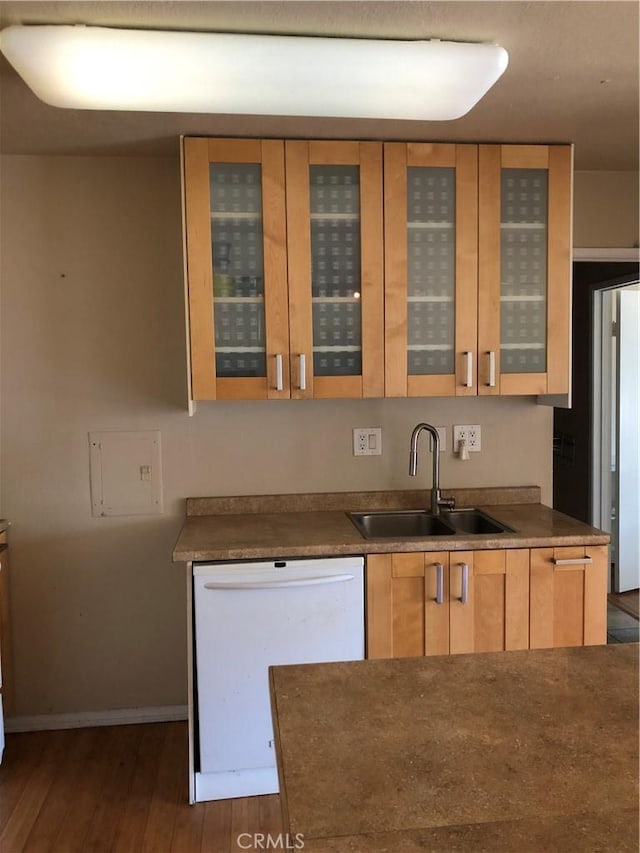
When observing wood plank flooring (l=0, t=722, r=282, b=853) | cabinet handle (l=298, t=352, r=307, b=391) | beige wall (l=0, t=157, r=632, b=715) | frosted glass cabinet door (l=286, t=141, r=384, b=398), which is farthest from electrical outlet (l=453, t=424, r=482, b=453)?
wood plank flooring (l=0, t=722, r=282, b=853)

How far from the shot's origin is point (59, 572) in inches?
103

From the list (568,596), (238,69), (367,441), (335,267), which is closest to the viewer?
(238,69)

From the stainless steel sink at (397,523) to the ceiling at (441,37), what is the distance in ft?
4.94

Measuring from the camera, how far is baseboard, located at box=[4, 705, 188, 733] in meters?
2.61

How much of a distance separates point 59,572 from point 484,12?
2.50 meters

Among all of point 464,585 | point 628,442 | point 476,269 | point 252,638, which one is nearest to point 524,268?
point 476,269

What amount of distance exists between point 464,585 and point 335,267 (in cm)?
127

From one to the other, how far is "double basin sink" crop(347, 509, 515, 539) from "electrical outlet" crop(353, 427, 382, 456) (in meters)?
0.27

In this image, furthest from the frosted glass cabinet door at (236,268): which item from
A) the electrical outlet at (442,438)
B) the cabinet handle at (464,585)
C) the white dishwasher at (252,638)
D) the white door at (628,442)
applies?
the white door at (628,442)

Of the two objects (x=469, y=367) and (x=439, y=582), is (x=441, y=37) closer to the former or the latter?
(x=469, y=367)

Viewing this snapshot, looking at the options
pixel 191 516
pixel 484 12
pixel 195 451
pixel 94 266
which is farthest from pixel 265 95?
pixel 191 516

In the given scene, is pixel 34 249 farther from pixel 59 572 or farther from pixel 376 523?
pixel 376 523

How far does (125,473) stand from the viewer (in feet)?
8.63

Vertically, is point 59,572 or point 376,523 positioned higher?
point 376,523
